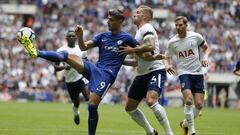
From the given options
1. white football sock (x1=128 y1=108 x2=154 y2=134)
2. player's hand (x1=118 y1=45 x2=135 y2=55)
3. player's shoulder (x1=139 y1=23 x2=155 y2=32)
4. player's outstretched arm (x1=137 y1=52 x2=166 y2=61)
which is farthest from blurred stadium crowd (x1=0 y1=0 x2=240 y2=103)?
player's hand (x1=118 y1=45 x2=135 y2=55)

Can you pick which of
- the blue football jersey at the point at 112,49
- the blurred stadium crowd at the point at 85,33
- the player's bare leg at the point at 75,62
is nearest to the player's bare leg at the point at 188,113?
the blue football jersey at the point at 112,49

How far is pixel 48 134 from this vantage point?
18.1 metres

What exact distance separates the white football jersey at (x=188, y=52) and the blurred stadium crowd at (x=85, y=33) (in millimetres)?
28343

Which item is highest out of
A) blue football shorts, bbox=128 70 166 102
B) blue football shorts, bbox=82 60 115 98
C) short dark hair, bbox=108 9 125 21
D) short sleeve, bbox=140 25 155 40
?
short dark hair, bbox=108 9 125 21

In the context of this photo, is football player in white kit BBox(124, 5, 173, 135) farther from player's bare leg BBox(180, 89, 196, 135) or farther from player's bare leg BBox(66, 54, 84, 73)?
player's bare leg BBox(66, 54, 84, 73)

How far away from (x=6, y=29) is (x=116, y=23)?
133ft

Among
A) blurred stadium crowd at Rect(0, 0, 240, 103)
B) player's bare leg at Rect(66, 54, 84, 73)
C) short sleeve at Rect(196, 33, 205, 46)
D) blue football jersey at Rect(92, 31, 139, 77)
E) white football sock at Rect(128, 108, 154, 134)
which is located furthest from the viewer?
blurred stadium crowd at Rect(0, 0, 240, 103)

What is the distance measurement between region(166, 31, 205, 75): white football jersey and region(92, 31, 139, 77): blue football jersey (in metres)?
2.93

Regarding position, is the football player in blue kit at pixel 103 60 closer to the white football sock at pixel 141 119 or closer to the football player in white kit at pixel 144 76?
the football player in white kit at pixel 144 76

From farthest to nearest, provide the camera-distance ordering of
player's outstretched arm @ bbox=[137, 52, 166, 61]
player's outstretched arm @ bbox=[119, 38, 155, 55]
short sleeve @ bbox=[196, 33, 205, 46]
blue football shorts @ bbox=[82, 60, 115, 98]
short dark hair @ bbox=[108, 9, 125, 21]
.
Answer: short sleeve @ bbox=[196, 33, 205, 46] < player's outstretched arm @ bbox=[137, 52, 166, 61] < short dark hair @ bbox=[108, 9, 125, 21] < player's outstretched arm @ bbox=[119, 38, 155, 55] < blue football shorts @ bbox=[82, 60, 115, 98]

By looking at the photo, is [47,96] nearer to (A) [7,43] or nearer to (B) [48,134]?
(A) [7,43]

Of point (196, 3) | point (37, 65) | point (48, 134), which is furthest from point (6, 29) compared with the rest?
point (48, 134)

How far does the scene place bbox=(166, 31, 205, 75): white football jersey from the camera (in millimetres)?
18484

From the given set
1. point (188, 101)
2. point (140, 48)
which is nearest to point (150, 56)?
point (140, 48)
